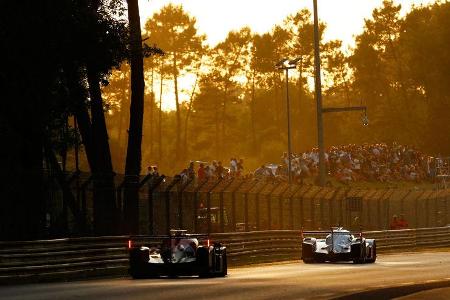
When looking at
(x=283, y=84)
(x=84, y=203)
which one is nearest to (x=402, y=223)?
(x=84, y=203)

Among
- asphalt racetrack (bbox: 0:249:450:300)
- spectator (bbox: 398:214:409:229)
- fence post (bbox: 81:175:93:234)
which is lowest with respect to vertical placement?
asphalt racetrack (bbox: 0:249:450:300)

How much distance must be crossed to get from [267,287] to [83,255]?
327 inches

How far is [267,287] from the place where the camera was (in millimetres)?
24938

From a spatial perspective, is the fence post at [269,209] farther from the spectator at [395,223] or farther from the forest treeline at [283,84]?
the forest treeline at [283,84]

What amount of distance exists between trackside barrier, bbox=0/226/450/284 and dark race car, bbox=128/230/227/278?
1.41 ft

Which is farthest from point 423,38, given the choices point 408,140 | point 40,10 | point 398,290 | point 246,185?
point 398,290

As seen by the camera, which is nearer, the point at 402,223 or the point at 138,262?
the point at 138,262

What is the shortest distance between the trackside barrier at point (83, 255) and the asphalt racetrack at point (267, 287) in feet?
3.67

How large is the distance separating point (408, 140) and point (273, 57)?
59.3 ft

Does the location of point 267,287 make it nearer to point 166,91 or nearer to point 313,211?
point 313,211

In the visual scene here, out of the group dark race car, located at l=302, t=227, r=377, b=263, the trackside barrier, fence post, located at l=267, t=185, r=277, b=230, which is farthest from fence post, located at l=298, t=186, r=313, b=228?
dark race car, located at l=302, t=227, r=377, b=263

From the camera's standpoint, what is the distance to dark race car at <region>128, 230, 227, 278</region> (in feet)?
98.6

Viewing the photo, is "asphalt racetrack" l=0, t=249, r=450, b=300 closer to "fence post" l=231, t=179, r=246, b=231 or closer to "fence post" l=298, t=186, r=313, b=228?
"fence post" l=231, t=179, r=246, b=231

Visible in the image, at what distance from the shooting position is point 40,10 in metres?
33.4
